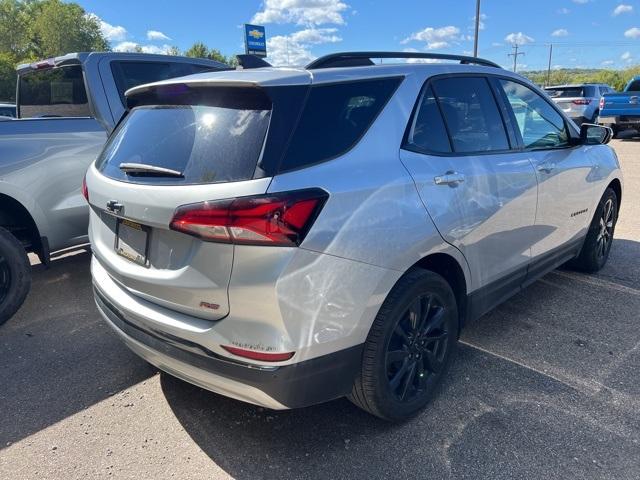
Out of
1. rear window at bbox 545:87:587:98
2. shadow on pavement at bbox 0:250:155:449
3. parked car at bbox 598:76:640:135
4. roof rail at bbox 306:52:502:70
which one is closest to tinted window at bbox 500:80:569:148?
roof rail at bbox 306:52:502:70

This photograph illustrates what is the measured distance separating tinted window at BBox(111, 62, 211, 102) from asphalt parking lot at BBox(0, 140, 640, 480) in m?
2.22

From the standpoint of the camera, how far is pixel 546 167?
11.4ft

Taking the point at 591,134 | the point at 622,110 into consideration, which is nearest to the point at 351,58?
the point at 591,134

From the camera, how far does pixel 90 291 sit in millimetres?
4516

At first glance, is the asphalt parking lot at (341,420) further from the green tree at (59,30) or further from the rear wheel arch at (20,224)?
the green tree at (59,30)

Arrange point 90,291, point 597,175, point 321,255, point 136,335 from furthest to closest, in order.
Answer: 1. point 90,291
2. point 597,175
3. point 136,335
4. point 321,255

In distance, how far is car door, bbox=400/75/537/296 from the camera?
2.51m

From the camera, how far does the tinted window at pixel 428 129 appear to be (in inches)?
98.9

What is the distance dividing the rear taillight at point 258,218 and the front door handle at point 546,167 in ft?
6.93

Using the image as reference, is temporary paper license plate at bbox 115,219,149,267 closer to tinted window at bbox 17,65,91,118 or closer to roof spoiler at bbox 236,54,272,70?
roof spoiler at bbox 236,54,272,70

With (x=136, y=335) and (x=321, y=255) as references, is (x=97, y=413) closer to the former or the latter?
(x=136, y=335)

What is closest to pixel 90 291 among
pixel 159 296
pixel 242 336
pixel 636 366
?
pixel 159 296

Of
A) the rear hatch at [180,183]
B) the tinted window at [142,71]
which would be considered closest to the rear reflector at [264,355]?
the rear hatch at [180,183]

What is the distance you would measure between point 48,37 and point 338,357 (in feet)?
260
